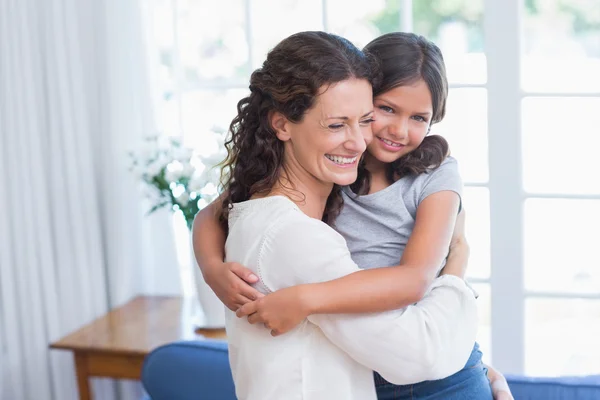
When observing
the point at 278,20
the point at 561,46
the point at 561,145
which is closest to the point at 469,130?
the point at 561,145

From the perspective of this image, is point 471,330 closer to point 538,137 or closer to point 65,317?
point 538,137

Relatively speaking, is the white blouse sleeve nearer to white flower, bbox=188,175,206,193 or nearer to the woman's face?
the woman's face

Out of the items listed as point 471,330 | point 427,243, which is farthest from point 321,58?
point 471,330

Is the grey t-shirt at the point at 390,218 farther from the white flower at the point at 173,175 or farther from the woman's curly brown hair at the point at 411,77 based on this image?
the white flower at the point at 173,175

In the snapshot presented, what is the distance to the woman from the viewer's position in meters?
1.39

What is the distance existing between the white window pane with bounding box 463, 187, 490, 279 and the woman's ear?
169 centimetres

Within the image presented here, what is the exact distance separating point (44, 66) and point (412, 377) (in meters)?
2.12

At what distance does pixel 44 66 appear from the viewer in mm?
3021

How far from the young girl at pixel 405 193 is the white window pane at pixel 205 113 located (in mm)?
1565

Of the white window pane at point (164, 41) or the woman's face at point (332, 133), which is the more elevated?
the white window pane at point (164, 41)

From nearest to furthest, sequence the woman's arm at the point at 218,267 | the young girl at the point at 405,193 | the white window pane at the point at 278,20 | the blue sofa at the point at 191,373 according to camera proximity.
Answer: the woman's arm at the point at 218,267, the young girl at the point at 405,193, the blue sofa at the point at 191,373, the white window pane at the point at 278,20

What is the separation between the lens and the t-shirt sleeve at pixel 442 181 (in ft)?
5.40

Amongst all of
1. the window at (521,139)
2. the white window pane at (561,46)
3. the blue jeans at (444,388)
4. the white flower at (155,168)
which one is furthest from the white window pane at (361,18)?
the blue jeans at (444,388)

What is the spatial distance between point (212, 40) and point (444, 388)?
6.73ft
